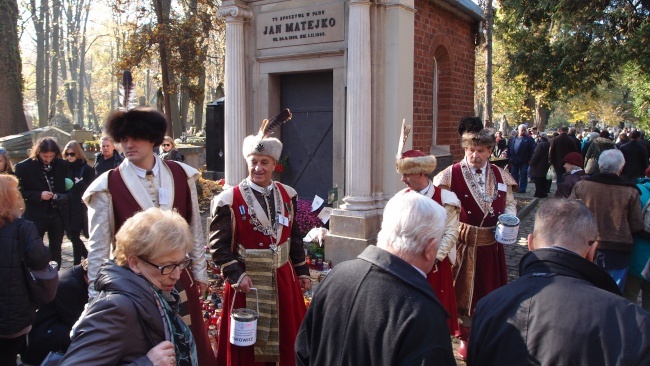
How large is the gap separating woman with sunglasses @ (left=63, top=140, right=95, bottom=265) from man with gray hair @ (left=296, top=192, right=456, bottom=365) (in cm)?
550

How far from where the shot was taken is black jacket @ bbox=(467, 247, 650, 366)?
169cm

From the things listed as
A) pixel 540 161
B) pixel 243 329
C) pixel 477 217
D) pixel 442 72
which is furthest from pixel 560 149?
pixel 243 329

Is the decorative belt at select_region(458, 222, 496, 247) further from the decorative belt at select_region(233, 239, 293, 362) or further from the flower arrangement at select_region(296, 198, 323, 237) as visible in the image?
the flower arrangement at select_region(296, 198, 323, 237)

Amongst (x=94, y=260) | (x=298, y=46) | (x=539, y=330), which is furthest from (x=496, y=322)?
(x=298, y=46)

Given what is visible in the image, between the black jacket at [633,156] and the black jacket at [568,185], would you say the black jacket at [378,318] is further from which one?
the black jacket at [633,156]

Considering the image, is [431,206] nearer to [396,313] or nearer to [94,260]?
[396,313]

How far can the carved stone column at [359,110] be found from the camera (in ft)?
22.1

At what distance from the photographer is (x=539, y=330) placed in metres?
1.78

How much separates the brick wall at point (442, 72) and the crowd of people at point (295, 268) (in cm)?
225

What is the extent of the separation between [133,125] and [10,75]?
14821 millimetres

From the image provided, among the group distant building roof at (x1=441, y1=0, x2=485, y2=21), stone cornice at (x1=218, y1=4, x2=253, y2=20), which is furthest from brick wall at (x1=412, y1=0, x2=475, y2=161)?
stone cornice at (x1=218, y1=4, x2=253, y2=20)

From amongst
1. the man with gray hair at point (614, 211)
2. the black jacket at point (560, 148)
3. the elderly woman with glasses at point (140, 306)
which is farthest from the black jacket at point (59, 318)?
the black jacket at point (560, 148)

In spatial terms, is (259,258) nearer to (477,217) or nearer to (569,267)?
(477,217)

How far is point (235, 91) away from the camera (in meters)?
7.98
